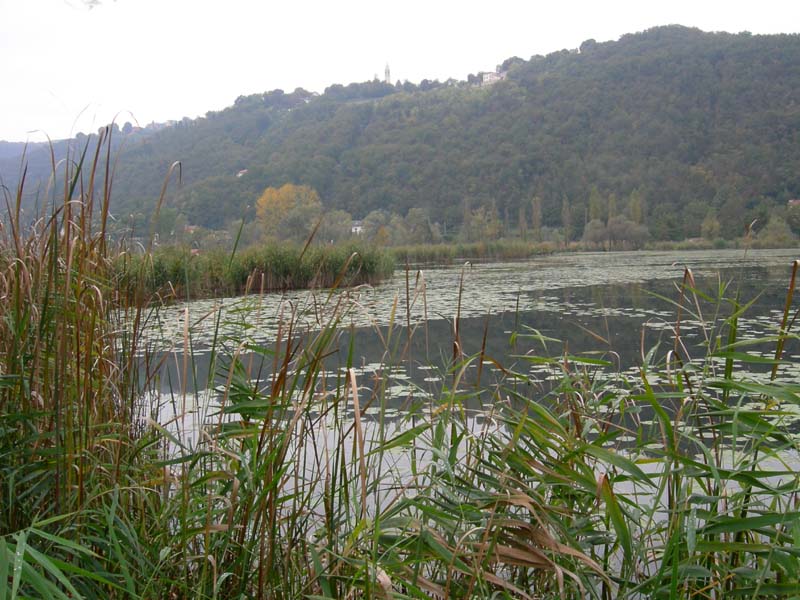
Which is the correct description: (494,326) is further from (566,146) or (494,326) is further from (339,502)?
(566,146)

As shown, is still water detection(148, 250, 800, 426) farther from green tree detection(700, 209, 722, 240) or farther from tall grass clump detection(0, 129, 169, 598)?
green tree detection(700, 209, 722, 240)

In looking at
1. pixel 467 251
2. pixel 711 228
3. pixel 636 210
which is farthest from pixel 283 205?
pixel 711 228

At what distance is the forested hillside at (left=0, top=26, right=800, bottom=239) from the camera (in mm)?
46594

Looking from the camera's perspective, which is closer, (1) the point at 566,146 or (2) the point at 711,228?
(2) the point at 711,228

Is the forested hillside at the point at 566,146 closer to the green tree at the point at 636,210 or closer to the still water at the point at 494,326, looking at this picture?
the green tree at the point at 636,210

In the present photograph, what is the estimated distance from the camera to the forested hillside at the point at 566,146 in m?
46.6

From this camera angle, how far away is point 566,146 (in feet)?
200

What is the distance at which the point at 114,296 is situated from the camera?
7.48 feet

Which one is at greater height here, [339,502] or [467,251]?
[339,502]

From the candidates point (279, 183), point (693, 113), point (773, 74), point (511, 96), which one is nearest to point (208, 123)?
point (279, 183)

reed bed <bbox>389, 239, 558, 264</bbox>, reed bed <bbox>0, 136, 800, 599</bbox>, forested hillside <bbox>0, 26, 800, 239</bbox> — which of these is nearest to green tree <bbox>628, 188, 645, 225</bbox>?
forested hillside <bbox>0, 26, 800, 239</bbox>

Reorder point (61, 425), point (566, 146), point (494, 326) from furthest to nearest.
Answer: point (566, 146) < point (494, 326) < point (61, 425)

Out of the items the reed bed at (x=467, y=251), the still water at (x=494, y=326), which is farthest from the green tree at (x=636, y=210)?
the still water at (x=494, y=326)

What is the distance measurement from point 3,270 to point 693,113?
216 ft
